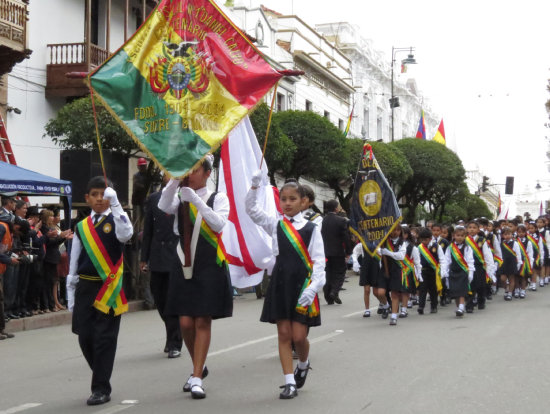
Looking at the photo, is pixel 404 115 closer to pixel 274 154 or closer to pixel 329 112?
pixel 329 112

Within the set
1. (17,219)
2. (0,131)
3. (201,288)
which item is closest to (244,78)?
(201,288)

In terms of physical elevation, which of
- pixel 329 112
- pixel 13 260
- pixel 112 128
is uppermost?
pixel 329 112

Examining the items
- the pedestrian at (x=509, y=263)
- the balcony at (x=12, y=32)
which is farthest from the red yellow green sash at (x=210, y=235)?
the balcony at (x=12, y=32)

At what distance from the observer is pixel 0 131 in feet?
61.7

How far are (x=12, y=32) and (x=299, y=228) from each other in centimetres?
1342

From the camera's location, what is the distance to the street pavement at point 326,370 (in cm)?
611

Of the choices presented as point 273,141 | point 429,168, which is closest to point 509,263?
point 273,141

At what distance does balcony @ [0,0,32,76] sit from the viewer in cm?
1753

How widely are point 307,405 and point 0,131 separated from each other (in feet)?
48.5

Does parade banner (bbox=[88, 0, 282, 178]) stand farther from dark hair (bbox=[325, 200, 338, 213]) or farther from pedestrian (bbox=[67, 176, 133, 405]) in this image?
dark hair (bbox=[325, 200, 338, 213])

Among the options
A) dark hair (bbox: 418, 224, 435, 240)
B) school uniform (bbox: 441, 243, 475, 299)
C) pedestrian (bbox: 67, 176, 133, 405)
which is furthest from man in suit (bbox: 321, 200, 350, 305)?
pedestrian (bbox: 67, 176, 133, 405)

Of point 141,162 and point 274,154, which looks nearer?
point 141,162

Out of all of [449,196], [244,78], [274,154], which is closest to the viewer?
[244,78]

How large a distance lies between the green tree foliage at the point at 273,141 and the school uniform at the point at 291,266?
12.0 meters
